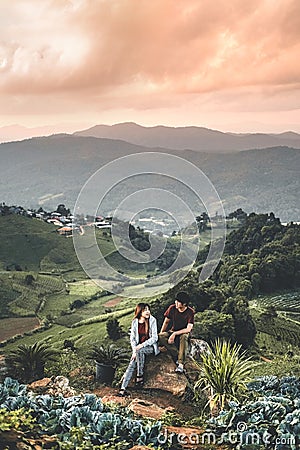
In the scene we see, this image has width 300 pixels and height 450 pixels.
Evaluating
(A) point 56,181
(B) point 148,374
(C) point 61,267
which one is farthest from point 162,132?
(B) point 148,374

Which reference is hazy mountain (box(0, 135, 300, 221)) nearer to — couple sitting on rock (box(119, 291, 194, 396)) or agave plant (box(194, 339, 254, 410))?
couple sitting on rock (box(119, 291, 194, 396))

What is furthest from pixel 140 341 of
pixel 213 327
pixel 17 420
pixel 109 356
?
pixel 213 327

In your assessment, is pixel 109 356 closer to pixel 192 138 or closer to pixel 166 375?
pixel 166 375

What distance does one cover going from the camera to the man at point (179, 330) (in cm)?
578

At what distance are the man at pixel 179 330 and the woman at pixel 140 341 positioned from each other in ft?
0.69

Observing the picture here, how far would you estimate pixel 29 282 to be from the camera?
11.2 metres

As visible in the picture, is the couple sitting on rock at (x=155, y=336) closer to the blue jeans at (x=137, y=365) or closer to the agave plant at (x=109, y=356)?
the blue jeans at (x=137, y=365)

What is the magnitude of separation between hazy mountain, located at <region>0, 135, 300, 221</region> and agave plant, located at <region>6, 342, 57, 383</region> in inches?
658

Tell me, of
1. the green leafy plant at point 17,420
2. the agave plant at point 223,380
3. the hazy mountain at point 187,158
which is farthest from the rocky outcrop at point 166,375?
the hazy mountain at point 187,158

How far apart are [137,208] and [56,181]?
27675mm

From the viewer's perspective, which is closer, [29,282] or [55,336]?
[55,336]

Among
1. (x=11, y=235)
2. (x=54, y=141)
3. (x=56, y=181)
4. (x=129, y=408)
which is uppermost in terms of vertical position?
(x=54, y=141)

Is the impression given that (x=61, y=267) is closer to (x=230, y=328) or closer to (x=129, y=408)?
(x=230, y=328)

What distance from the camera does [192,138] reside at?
1051 inches
